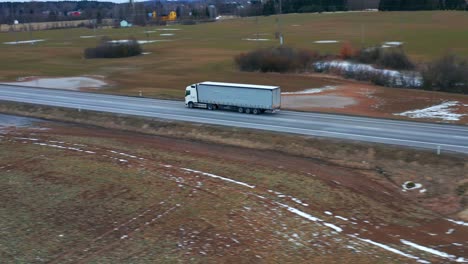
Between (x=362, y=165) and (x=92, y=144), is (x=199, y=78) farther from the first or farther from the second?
(x=362, y=165)

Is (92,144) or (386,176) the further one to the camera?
(92,144)

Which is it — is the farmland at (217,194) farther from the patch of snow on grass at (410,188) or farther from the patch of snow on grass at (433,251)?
the patch of snow on grass at (410,188)

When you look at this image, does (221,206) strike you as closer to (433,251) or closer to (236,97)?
(433,251)

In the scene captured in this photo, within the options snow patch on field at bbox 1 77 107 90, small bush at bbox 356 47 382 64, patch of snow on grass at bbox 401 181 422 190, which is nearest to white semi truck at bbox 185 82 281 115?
patch of snow on grass at bbox 401 181 422 190

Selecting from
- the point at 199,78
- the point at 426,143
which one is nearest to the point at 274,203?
the point at 426,143

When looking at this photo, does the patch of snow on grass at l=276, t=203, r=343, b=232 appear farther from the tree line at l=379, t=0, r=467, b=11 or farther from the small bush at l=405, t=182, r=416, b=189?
the tree line at l=379, t=0, r=467, b=11

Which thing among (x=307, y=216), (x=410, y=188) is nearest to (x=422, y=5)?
(x=410, y=188)
